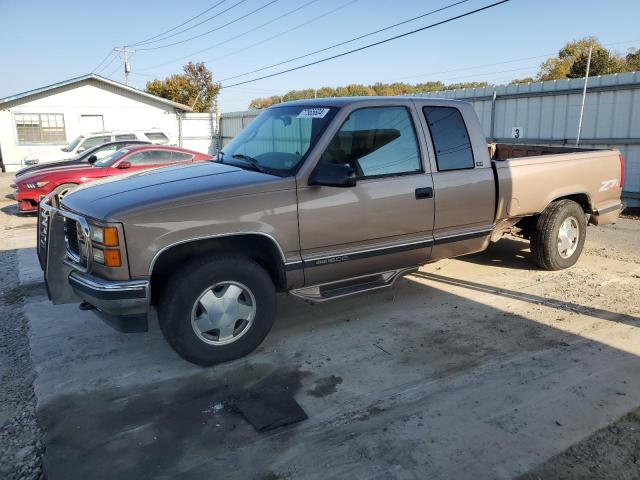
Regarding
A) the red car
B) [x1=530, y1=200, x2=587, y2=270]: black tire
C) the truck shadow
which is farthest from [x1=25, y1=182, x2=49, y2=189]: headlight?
[x1=530, y1=200, x2=587, y2=270]: black tire

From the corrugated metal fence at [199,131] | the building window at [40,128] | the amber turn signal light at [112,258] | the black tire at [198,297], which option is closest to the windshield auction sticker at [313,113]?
the black tire at [198,297]

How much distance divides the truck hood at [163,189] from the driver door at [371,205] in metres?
0.42

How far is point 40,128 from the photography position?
2706cm

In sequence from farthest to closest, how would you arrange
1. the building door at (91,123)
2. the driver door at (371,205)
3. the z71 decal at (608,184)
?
the building door at (91,123) < the z71 decal at (608,184) < the driver door at (371,205)

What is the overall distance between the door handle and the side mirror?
2.65 feet

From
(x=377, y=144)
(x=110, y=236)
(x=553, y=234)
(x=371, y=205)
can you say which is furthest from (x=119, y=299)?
(x=553, y=234)

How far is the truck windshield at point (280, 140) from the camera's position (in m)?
4.41

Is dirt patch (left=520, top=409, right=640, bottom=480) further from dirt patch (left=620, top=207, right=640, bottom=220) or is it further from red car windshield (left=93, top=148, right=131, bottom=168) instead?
red car windshield (left=93, top=148, right=131, bottom=168)

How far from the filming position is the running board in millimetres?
4422

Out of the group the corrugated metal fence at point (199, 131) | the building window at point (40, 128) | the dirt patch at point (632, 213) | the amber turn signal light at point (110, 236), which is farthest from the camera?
the corrugated metal fence at point (199, 131)

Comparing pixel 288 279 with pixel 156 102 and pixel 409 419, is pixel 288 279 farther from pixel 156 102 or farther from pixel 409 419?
pixel 156 102

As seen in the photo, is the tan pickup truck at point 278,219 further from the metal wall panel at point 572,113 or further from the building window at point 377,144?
the metal wall panel at point 572,113

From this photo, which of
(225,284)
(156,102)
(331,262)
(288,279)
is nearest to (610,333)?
(331,262)

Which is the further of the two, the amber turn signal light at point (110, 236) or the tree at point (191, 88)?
the tree at point (191, 88)
